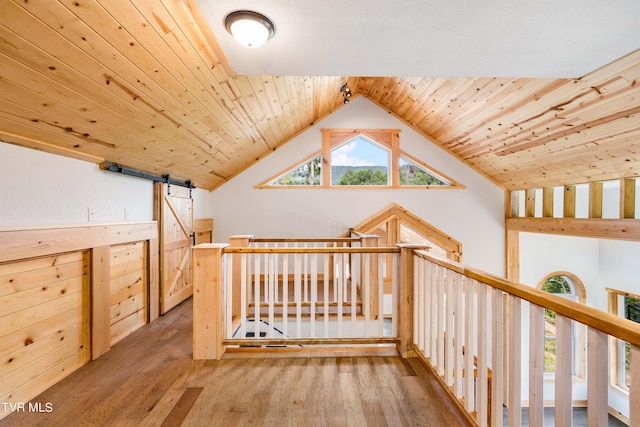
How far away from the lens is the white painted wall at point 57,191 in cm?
190

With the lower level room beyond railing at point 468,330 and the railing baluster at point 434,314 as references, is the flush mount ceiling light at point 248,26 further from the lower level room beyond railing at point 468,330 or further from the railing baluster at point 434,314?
the railing baluster at point 434,314

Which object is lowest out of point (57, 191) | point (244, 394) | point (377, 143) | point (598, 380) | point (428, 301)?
point (244, 394)

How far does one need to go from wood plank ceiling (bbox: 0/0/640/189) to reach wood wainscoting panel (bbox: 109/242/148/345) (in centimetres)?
92

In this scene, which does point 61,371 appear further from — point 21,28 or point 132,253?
point 21,28

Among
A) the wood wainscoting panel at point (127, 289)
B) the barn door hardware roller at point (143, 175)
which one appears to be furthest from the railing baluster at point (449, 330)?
the barn door hardware roller at point (143, 175)

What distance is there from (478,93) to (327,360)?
341 cm

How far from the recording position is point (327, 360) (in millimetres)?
2463

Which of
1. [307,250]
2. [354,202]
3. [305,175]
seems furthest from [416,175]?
[307,250]

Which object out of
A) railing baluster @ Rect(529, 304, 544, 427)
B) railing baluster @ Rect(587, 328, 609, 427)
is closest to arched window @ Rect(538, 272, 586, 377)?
railing baluster @ Rect(529, 304, 544, 427)

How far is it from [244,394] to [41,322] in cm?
150

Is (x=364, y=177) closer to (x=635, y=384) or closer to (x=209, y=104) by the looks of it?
(x=209, y=104)

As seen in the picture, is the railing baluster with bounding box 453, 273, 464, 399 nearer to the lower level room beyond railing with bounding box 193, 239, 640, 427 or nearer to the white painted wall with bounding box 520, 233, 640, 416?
the lower level room beyond railing with bounding box 193, 239, 640, 427

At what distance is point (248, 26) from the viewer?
5.31 ft

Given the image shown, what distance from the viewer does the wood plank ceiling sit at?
158 centimetres
